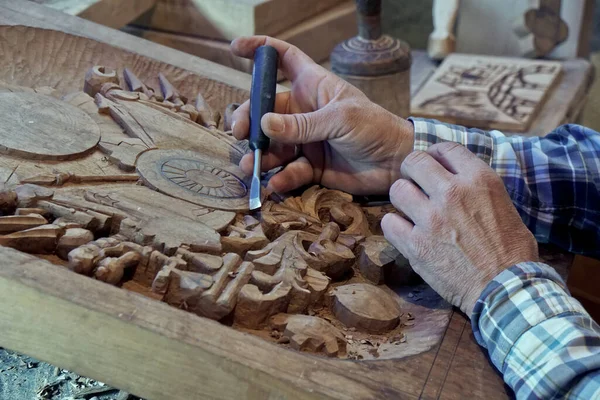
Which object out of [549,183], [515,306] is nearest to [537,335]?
[515,306]

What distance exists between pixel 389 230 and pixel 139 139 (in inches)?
19.2

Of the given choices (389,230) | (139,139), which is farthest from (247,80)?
(389,230)

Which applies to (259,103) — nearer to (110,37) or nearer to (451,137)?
(451,137)

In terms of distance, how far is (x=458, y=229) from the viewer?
110 centimetres

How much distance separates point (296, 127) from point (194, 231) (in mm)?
268

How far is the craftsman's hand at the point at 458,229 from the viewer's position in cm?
109

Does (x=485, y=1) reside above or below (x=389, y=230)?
below

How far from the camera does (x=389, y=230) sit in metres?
1.17

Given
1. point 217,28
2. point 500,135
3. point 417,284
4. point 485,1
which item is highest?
point 500,135

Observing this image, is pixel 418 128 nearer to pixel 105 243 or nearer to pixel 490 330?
pixel 490 330

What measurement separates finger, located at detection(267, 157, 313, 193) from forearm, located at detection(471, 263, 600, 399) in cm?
43

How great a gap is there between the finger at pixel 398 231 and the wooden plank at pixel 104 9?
1.27m

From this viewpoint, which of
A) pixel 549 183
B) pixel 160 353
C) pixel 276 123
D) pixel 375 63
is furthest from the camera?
pixel 375 63

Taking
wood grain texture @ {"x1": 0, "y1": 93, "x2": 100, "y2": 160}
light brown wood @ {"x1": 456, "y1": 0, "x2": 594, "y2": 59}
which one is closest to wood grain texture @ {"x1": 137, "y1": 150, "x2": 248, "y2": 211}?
wood grain texture @ {"x1": 0, "y1": 93, "x2": 100, "y2": 160}
